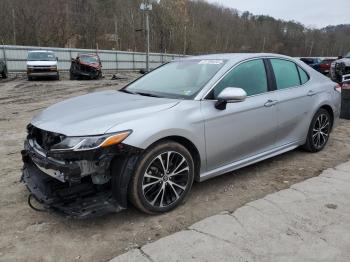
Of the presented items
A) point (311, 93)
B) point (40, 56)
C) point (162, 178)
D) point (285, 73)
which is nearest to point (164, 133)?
point (162, 178)

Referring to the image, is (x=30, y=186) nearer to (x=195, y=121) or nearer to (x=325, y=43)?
(x=195, y=121)

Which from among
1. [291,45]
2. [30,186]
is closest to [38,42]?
[30,186]

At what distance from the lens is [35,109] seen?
10383mm

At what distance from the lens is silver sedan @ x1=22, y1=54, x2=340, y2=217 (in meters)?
3.16

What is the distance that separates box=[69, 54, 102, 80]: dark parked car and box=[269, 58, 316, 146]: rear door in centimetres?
1884

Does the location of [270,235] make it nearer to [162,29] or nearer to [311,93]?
[311,93]

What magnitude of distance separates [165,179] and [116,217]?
0.59 metres

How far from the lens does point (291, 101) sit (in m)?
4.85

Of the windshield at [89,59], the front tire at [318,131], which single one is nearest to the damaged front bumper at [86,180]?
the front tire at [318,131]

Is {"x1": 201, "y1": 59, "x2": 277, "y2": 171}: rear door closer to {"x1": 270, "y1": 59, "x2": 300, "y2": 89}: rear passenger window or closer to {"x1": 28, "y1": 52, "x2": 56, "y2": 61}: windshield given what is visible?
{"x1": 270, "y1": 59, "x2": 300, "y2": 89}: rear passenger window

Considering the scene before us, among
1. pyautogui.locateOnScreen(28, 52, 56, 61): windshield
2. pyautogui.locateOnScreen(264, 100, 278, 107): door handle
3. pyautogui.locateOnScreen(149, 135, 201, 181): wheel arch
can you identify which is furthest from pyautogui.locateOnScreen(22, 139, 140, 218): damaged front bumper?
pyautogui.locateOnScreen(28, 52, 56, 61): windshield

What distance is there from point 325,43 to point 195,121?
93731 mm

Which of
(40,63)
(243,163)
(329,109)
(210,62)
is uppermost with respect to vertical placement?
(210,62)

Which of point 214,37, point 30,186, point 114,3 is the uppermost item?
point 114,3
